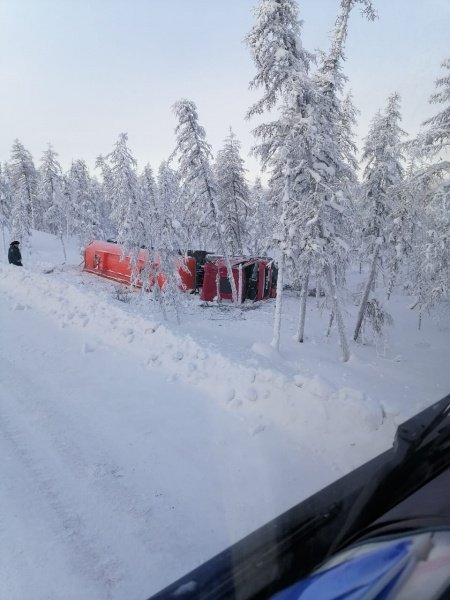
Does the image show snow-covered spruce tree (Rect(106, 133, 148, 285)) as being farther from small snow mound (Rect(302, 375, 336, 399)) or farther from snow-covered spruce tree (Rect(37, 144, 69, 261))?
snow-covered spruce tree (Rect(37, 144, 69, 261))

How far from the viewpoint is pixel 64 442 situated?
4074mm

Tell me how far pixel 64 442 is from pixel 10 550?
1.44m

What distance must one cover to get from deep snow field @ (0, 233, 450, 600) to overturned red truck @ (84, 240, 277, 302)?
45.2 ft

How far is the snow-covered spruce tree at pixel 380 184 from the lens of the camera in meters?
15.9

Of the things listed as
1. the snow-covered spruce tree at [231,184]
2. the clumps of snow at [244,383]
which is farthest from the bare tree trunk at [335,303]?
the snow-covered spruce tree at [231,184]

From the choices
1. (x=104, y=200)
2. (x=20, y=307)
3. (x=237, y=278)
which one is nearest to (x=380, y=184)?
(x=237, y=278)

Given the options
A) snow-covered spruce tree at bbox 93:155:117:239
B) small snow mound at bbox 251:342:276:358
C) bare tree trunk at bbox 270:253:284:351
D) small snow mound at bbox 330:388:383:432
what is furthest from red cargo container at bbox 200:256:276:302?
snow-covered spruce tree at bbox 93:155:117:239

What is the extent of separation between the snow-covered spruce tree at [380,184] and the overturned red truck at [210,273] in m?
6.76

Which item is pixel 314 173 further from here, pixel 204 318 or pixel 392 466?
pixel 392 466

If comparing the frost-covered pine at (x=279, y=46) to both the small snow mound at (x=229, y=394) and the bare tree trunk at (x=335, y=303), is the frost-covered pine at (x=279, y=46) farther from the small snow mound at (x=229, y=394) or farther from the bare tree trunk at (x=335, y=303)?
the small snow mound at (x=229, y=394)

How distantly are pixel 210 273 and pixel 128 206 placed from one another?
300 inches

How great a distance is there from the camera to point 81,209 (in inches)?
1526

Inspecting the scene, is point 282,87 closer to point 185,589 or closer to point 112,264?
point 185,589

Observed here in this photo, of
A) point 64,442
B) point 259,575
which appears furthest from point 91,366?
point 259,575
